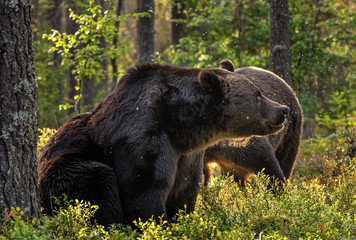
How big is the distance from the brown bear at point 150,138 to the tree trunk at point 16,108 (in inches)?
36.6

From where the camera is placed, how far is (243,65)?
16281 millimetres

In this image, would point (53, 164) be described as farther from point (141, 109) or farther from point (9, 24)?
point (9, 24)

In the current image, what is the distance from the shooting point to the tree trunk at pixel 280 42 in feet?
37.8

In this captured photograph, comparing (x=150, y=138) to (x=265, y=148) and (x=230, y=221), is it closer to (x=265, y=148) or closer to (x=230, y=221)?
(x=230, y=221)

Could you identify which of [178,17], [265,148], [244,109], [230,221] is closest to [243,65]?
[178,17]

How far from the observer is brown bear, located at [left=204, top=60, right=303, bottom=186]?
784 cm

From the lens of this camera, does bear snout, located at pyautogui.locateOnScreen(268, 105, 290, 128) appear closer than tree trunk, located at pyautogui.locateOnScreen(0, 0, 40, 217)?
No

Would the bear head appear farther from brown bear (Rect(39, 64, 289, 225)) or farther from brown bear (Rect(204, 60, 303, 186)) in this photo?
brown bear (Rect(204, 60, 303, 186))

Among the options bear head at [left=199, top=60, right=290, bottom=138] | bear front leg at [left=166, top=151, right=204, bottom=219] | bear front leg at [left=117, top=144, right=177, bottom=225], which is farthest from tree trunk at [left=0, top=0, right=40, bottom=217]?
bear head at [left=199, top=60, right=290, bottom=138]

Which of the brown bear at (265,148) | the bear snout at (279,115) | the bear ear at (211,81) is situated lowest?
the brown bear at (265,148)

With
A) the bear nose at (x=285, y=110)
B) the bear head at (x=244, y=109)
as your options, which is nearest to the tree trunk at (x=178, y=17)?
the bear head at (x=244, y=109)

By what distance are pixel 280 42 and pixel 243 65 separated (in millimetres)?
4685

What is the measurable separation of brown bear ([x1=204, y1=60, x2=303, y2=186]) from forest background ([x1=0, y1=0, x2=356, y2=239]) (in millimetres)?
296

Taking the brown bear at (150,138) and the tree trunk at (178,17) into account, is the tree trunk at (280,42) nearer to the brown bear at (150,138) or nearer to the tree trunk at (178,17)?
the brown bear at (150,138)
